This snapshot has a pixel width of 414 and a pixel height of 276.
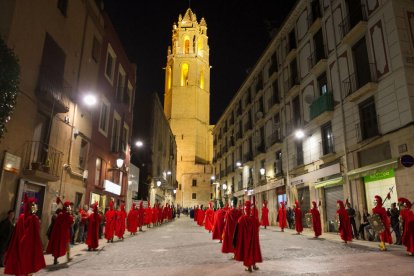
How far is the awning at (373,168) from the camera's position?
48.2 feet

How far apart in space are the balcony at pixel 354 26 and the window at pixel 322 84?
10.6ft

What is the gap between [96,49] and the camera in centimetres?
1870

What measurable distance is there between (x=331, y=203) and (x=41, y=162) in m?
16.5

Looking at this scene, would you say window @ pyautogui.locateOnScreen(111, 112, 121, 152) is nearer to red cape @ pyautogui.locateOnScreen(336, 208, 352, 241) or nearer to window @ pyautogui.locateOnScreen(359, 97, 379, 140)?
red cape @ pyautogui.locateOnScreen(336, 208, 352, 241)

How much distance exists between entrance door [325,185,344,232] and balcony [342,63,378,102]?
5.51 m

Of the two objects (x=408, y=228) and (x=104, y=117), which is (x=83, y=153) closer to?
(x=104, y=117)

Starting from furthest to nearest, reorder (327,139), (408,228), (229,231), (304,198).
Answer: (304,198), (327,139), (229,231), (408,228)

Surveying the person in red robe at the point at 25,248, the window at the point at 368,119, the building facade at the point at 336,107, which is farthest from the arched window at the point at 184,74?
the person in red robe at the point at 25,248

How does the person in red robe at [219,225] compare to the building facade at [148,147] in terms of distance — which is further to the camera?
the building facade at [148,147]

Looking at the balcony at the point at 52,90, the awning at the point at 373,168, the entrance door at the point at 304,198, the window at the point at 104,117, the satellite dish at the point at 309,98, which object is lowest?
the entrance door at the point at 304,198

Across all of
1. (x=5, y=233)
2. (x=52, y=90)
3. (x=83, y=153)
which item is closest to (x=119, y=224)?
(x=83, y=153)

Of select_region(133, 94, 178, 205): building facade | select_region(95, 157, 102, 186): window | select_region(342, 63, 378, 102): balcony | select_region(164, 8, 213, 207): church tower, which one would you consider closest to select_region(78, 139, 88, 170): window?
select_region(95, 157, 102, 186): window

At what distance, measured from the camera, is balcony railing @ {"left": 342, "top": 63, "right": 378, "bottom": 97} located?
16.7 m

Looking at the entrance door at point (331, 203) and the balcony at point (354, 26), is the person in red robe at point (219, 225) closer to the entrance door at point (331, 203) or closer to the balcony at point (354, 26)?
the entrance door at point (331, 203)
